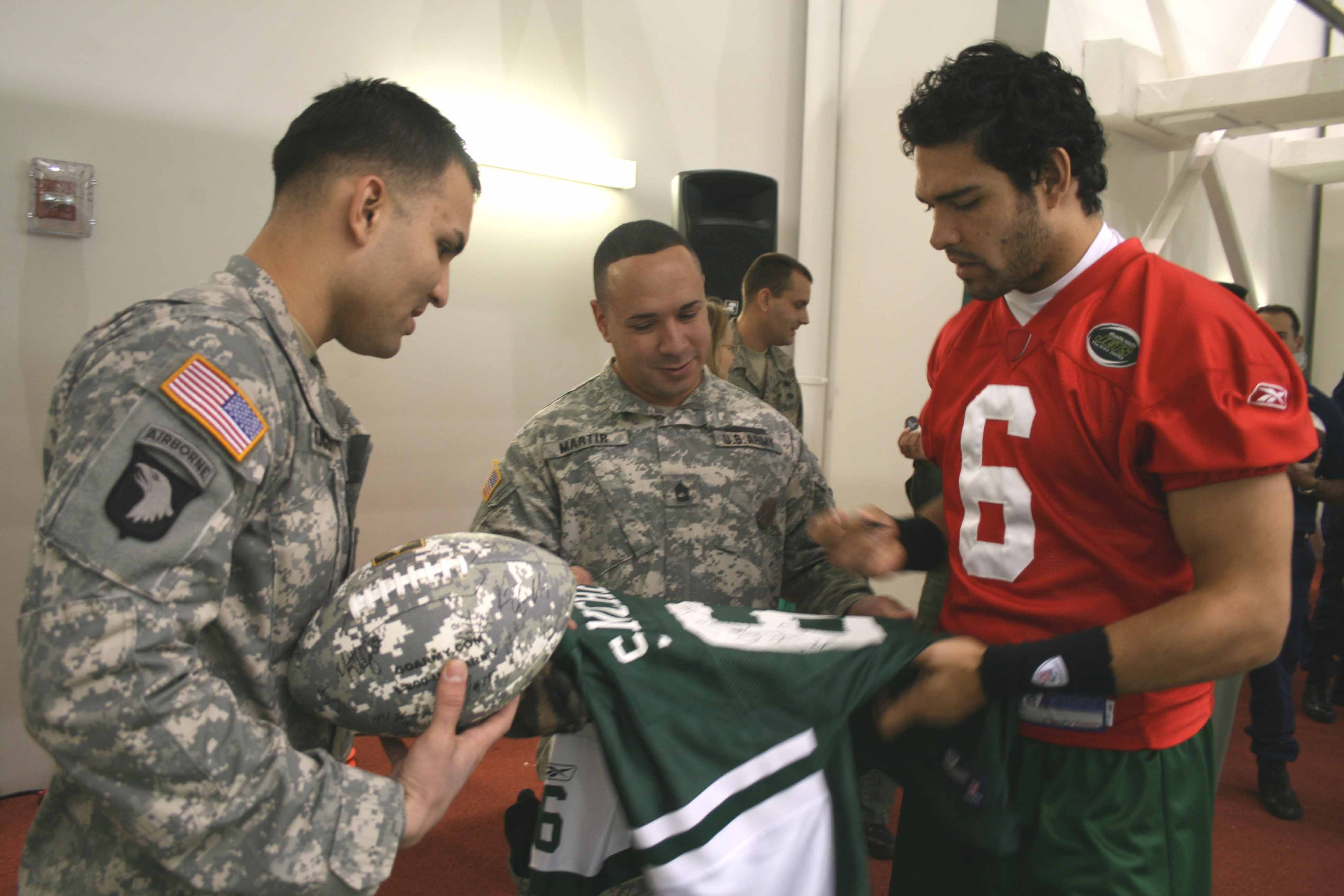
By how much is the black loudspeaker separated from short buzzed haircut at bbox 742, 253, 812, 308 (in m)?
0.21

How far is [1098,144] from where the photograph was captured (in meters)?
1.28

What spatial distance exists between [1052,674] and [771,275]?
10.4ft

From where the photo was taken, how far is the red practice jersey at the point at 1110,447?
101 cm

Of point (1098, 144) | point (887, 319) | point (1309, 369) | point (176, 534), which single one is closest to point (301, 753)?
point (176, 534)

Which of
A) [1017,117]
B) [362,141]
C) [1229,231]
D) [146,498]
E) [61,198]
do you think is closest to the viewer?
[146,498]

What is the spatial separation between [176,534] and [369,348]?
401mm

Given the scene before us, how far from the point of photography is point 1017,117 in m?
1.21

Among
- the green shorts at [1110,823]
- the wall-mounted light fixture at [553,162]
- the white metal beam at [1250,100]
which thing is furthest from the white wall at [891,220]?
the green shorts at [1110,823]

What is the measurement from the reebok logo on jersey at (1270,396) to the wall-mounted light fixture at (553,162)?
11.1 feet

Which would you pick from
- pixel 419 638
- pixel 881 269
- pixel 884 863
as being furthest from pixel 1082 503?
pixel 881 269

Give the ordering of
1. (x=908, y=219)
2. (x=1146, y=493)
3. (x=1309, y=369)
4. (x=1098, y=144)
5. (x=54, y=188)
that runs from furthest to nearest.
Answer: (x=1309, y=369) < (x=908, y=219) < (x=54, y=188) < (x=1098, y=144) < (x=1146, y=493)

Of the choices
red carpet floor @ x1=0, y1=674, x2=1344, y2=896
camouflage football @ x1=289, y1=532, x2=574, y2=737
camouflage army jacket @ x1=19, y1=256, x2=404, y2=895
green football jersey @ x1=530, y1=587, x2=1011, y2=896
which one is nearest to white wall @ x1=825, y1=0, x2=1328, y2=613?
red carpet floor @ x1=0, y1=674, x2=1344, y2=896

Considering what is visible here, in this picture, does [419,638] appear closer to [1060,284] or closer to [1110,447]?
[1110,447]

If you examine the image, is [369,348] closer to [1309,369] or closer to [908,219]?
[908,219]
